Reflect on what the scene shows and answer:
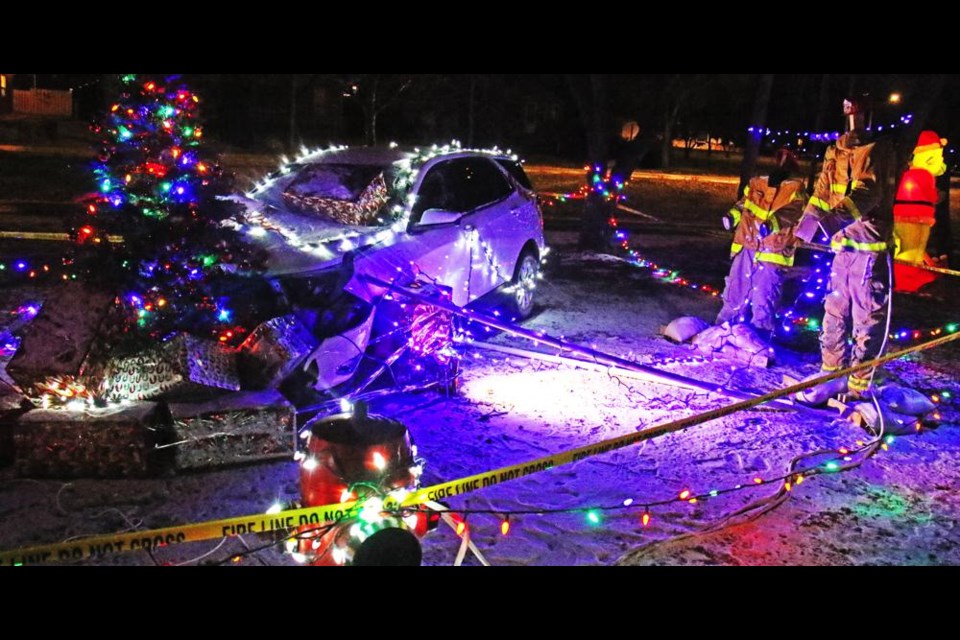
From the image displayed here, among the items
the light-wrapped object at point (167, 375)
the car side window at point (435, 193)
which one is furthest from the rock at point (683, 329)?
the light-wrapped object at point (167, 375)

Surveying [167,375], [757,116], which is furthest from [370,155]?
[757,116]

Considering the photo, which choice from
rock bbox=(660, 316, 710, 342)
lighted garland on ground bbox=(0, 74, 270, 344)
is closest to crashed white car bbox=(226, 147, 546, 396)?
lighted garland on ground bbox=(0, 74, 270, 344)

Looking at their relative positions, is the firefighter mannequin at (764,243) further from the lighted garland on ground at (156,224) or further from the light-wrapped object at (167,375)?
the light-wrapped object at (167,375)

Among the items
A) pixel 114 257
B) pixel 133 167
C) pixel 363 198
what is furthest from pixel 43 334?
pixel 363 198

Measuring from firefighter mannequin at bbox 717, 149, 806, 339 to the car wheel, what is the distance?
2265 millimetres

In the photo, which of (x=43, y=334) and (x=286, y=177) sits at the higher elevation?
(x=286, y=177)

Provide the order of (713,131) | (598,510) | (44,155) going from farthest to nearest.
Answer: (713,131) < (44,155) < (598,510)

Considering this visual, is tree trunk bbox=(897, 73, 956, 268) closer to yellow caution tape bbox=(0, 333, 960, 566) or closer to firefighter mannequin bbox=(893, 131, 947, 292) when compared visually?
firefighter mannequin bbox=(893, 131, 947, 292)

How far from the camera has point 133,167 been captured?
523 cm

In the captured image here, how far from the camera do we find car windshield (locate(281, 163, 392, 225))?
675cm

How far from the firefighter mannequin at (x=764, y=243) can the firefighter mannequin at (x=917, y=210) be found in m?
3.61

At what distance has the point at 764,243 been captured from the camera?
26.3ft
